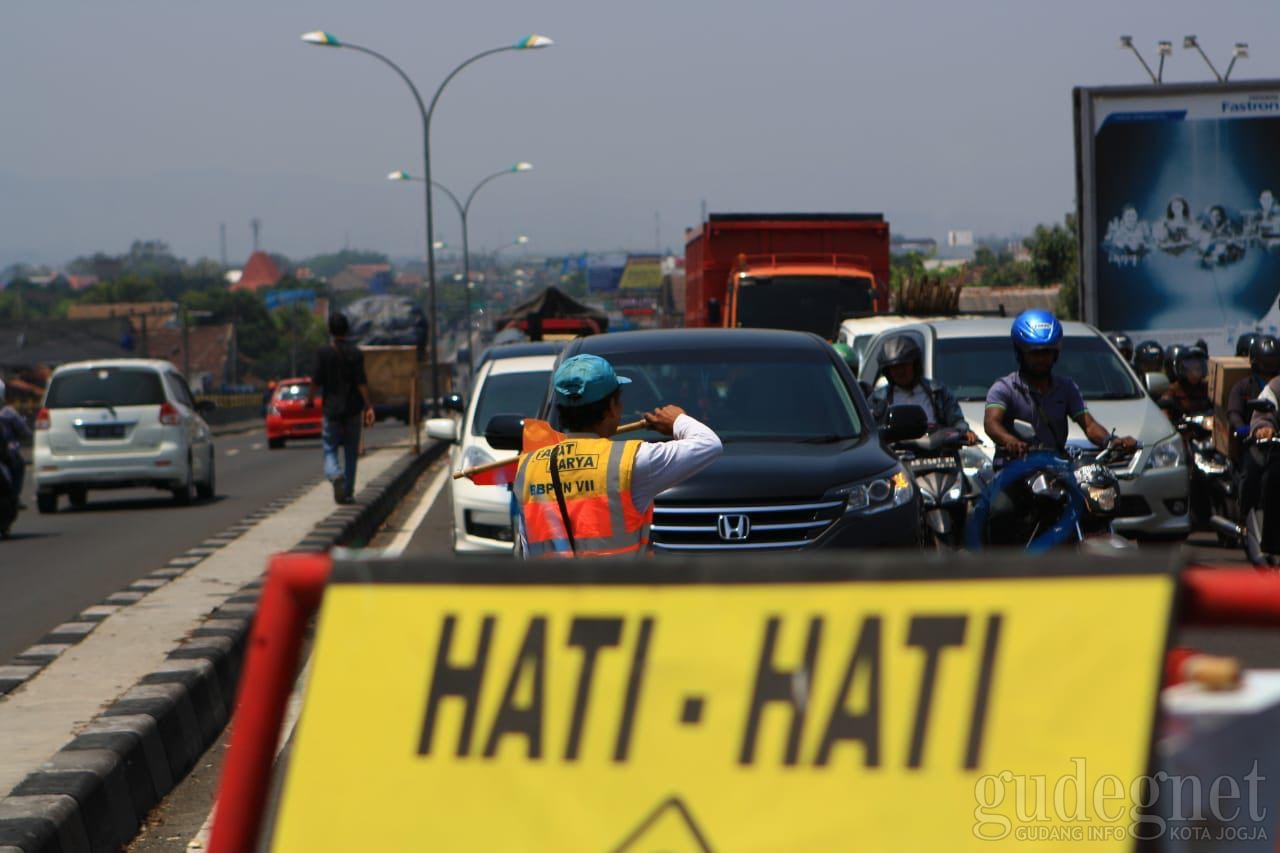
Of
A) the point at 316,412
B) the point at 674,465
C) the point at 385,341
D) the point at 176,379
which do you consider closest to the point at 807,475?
the point at 674,465

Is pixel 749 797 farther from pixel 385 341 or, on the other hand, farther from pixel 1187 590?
pixel 385 341

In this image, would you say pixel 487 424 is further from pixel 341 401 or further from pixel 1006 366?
pixel 341 401

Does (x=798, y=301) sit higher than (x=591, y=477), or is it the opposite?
(x=798, y=301)

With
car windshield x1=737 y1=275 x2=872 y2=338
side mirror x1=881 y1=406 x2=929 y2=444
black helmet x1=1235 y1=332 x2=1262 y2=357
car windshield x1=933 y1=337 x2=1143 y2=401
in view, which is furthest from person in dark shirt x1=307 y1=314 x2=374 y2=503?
side mirror x1=881 y1=406 x2=929 y2=444

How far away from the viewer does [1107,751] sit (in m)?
2.51

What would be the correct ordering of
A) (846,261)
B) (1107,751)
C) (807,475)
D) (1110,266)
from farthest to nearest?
(846,261) < (1110,266) < (807,475) < (1107,751)

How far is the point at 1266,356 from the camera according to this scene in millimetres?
11547

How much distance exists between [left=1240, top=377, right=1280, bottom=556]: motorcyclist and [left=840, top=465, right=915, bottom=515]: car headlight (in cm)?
320

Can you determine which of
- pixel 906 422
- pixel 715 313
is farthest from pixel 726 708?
pixel 715 313

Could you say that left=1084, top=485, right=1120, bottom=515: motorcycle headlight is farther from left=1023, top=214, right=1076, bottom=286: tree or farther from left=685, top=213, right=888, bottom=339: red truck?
left=1023, top=214, right=1076, bottom=286: tree

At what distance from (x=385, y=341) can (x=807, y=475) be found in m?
58.5

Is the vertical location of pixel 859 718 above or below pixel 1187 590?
below

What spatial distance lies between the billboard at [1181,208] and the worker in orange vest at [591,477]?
13.2 m

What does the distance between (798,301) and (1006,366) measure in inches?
444
